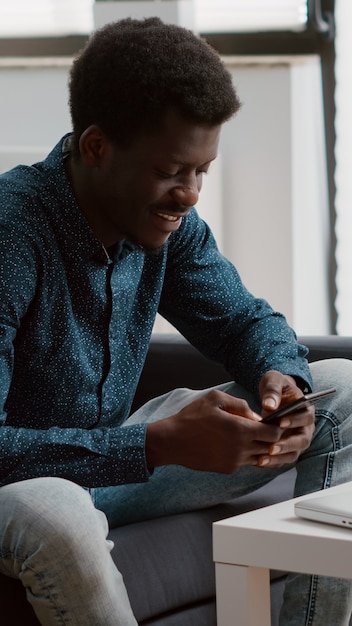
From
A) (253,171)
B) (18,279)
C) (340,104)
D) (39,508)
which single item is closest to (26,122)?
(253,171)

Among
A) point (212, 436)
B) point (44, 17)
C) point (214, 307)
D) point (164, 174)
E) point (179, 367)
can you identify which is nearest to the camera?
point (212, 436)

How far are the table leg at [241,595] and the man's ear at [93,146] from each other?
1.87 ft

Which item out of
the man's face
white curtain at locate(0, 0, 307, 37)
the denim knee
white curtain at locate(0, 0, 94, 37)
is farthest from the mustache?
white curtain at locate(0, 0, 94, 37)

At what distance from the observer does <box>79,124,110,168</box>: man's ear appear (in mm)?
1466

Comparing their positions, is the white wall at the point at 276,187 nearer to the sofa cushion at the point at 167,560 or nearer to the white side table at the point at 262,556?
the sofa cushion at the point at 167,560

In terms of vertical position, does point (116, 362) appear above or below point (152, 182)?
below

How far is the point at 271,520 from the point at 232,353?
0.54m

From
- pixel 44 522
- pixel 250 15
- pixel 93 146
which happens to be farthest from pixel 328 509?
pixel 250 15

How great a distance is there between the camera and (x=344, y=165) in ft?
10.4

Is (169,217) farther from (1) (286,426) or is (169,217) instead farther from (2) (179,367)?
(2) (179,367)

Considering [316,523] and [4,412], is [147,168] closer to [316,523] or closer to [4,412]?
[4,412]

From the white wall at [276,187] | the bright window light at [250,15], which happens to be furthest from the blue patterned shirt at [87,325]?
the bright window light at [250,15]

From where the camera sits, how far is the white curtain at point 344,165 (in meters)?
3.10

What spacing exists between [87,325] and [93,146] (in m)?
0.25
